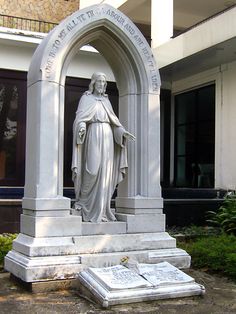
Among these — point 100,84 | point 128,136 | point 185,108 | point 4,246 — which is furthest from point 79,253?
point 185,108

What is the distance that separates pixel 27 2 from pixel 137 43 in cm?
1276

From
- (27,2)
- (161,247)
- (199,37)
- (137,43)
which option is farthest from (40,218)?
(27,2)

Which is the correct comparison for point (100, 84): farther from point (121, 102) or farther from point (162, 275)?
point (162, 275)

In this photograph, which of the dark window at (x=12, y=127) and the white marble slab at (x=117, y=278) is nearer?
the white marble slab at (x=117, y=278)

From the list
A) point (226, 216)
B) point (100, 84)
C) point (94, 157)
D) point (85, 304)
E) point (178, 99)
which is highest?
point (178, 99)

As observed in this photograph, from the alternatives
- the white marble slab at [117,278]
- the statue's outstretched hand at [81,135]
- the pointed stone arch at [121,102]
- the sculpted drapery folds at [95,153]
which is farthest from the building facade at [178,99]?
the white marble slab at [117,278]

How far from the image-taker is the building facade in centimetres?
1381

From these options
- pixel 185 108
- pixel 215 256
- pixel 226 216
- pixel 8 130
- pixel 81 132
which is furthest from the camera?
pixel 185 108

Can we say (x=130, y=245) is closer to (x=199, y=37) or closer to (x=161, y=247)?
(x=161, y=247)

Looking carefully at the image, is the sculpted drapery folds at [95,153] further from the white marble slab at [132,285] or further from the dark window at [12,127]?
the dark window at [12,127]

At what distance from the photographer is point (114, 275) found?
561cm

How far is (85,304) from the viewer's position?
5.34 meters

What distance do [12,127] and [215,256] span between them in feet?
31.4

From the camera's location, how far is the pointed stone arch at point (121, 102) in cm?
634
